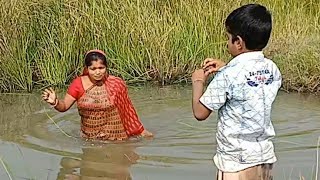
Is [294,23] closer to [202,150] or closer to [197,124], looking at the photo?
[197,124]

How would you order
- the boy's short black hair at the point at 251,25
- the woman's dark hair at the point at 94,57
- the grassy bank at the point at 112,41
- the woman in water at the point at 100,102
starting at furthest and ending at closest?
1. the grassy bank at the point at 112,41
2. the woman in water at the point at 100,102
3. the woman's dark hair at the point at 94,57
4. the boy's short black hair at the point at 251,25

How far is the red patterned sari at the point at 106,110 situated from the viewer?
19.8 ft

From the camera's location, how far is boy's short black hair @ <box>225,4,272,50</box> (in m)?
3.23

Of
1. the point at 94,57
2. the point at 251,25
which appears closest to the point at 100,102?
the point at 94,57

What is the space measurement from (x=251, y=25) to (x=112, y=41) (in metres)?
5.56

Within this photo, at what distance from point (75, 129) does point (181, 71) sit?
2.14m

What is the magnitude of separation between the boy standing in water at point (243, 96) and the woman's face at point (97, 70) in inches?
101

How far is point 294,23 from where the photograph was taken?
371 inches

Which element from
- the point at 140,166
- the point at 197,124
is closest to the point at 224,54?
the point at 197,124

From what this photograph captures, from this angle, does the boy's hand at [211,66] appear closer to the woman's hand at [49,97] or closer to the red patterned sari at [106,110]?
the woman's hand at [49,97]

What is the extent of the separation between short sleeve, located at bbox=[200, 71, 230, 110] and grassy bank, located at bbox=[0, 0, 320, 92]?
201 inches

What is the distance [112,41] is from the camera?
28.5 ft

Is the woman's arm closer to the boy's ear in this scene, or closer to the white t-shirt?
the white t-shirt

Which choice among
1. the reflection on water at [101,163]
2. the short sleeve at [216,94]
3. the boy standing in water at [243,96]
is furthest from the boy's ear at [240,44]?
the reflection on water at [101,163]
